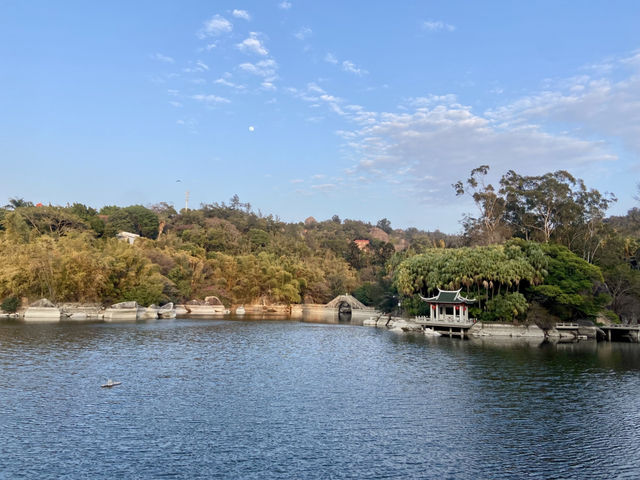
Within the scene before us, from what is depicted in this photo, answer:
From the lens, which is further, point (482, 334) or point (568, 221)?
point (568, 221)

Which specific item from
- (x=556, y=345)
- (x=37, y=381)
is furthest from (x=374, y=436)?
(x=556, y=345)

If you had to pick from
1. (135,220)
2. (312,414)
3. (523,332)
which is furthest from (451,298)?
(135,220)

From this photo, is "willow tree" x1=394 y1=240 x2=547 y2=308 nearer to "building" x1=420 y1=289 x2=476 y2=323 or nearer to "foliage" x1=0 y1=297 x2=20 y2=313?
"building" x1=420 y1=289 x2=476 y2=323

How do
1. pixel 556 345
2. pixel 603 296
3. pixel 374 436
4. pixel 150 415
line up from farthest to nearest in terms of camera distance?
pixel 603 296 → pixel 556 345 → pixel 150 415 → pixel 374 436

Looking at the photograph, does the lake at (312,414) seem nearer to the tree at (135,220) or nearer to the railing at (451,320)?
the railing at (451,320)

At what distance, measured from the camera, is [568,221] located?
59094 mm

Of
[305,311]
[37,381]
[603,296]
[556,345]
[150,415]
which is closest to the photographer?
[150,415]

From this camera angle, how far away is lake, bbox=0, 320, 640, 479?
13.9 m

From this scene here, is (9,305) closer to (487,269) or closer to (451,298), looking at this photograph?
(451,298)

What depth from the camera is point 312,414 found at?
19031 millimetres

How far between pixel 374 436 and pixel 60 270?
5412 centimetres

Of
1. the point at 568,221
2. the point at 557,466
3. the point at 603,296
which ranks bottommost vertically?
the point at 557,466

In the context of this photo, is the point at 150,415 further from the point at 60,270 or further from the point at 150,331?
the point at 60,270

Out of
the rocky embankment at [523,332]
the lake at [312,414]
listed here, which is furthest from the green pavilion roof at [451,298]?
the lake at [312,414]
